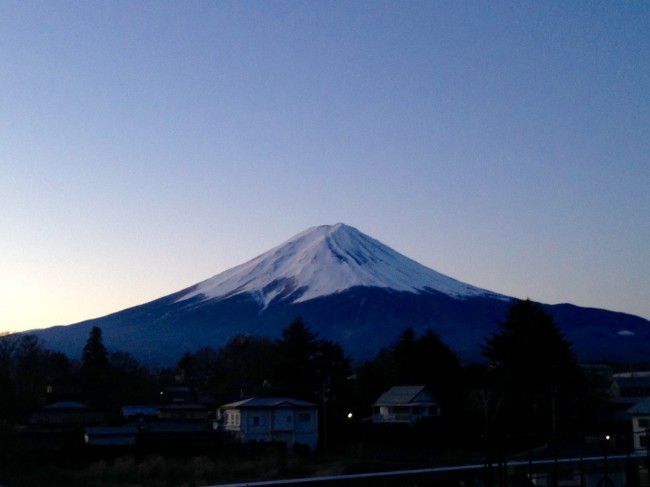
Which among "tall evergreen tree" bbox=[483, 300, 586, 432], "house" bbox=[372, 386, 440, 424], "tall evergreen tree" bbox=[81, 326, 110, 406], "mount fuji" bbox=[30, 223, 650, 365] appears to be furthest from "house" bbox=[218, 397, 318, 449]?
"mount fuji" bbox=[30, 223, 650, 365]

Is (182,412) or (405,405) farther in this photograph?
(182,412)

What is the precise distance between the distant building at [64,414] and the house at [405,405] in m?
11.4

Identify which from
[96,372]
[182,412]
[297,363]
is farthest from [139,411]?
[96,372]

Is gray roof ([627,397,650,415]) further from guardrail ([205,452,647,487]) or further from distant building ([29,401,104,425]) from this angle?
distant building ([29,401,104,425])

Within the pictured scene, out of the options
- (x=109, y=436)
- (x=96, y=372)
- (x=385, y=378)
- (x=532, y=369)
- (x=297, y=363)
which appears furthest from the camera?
(x=96, y=372)

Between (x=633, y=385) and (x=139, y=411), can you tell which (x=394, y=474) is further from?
(x=633, y=385)

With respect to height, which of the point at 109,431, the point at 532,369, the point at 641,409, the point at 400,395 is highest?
the point at 532,369

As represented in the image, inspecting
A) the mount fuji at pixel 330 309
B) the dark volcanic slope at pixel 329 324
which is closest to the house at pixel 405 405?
the mount fuji at pixel 330 309

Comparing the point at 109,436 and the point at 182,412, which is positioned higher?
the point at 182,412

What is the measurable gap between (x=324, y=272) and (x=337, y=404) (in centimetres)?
8646

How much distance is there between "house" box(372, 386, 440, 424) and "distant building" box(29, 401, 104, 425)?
11.4 metres

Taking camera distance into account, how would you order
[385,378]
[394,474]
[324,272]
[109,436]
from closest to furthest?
[394,474] < [109,436] < [385,378] < [324,272]

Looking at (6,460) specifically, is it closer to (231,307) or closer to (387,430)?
(387,430)

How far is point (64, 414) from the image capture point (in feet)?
119
